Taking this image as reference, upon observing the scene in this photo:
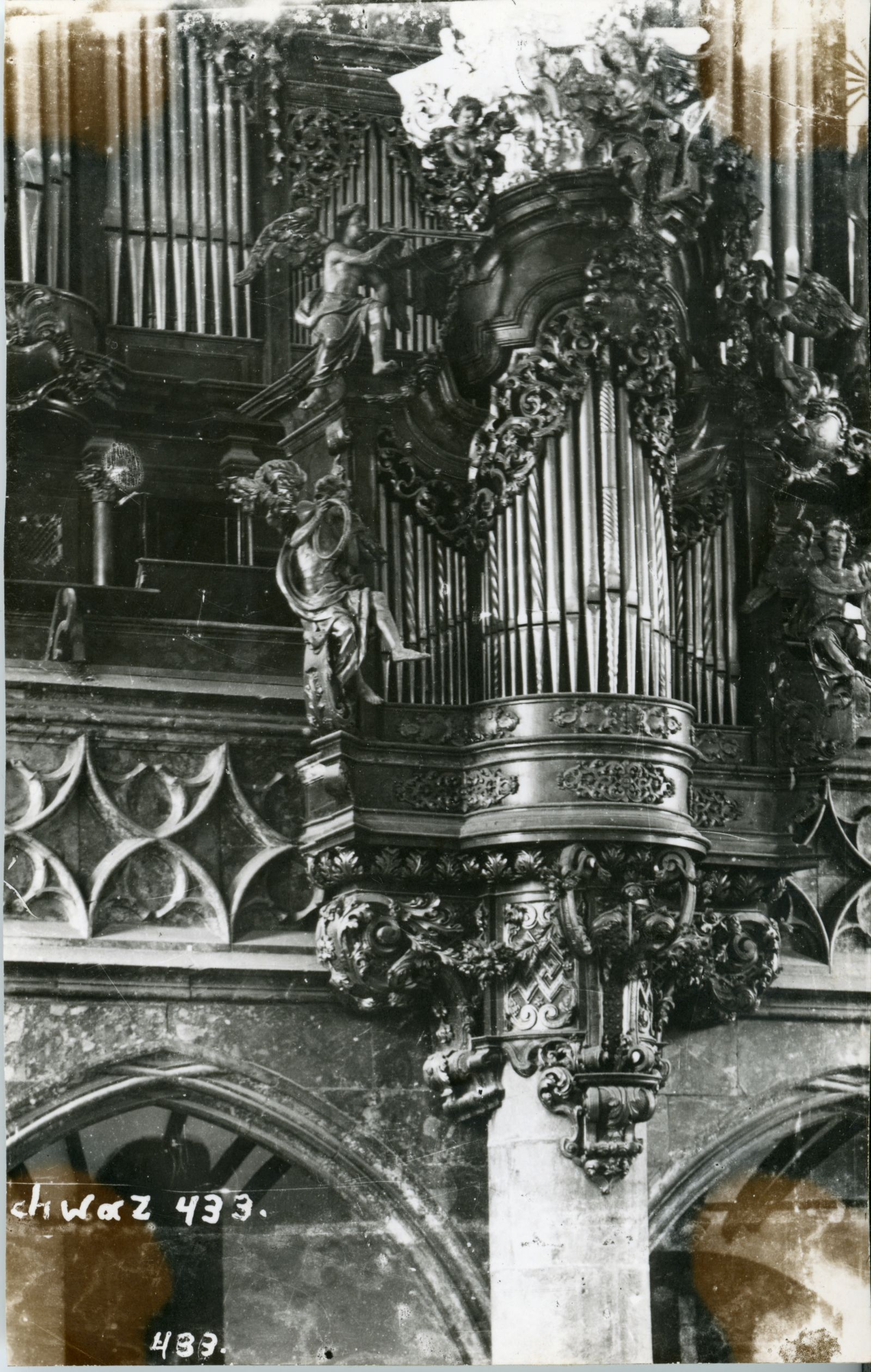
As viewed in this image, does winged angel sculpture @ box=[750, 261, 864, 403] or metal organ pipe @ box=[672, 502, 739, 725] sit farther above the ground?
winged angel sculpture @ box=[750, 261, 864, 403]

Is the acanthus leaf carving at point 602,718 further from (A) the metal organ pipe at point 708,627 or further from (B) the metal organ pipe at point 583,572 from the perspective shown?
(A) the metal organ pipe at point 708,627

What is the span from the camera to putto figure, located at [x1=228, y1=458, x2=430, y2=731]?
7.51 meters

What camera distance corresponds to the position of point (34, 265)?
7.62 metres

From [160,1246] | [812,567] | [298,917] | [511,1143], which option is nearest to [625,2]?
[812,567]

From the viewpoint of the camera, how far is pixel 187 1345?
728 cm

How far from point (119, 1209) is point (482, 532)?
245 centimetres

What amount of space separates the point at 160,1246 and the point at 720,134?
4129 millimetres

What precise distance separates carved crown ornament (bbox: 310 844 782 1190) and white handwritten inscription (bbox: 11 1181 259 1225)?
30.5 inches

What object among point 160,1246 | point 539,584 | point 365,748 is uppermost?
point 539,584

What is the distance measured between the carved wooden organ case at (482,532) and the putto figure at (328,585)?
3cm

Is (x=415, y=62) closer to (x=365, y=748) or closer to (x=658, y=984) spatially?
(x=365, y=748)

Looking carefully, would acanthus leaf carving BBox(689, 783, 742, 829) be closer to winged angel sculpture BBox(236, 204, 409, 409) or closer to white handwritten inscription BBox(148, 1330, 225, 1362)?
winged angel sculpture BBox(236, 204, 409, 409)

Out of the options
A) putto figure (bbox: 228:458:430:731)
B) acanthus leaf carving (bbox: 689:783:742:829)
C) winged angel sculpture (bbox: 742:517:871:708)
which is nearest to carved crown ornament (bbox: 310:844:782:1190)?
acanthus leaf carving (bbox: 689:783:742:829)

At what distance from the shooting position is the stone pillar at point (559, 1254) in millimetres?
7383
